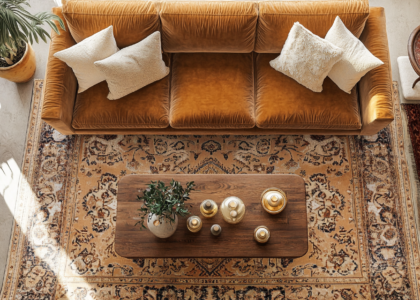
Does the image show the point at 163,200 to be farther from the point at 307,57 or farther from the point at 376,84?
the point at 376,84

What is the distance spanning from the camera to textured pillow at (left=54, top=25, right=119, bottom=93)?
2.40 m

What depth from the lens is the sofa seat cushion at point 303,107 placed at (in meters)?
2.53

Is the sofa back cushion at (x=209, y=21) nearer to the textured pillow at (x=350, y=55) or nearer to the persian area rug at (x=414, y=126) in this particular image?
the textured pillow at (x=350, y=55)

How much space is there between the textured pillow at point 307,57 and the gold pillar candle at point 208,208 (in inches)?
43.5

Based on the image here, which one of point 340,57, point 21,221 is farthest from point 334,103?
point 21,221

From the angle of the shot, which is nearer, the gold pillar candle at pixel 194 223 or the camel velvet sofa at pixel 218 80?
the gold pillar candle at pixel 194 223

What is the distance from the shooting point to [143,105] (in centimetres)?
257

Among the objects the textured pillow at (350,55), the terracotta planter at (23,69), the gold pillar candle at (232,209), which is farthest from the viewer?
the terracotta planter at (23,69)

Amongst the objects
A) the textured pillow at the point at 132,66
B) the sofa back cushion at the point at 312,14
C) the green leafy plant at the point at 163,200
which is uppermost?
the sofa back cushion at the point at 312,14

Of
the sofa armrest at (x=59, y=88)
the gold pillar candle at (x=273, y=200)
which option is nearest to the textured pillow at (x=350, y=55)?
the gold pillar candle at (x=273, y=200)

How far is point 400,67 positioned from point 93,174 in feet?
8.99

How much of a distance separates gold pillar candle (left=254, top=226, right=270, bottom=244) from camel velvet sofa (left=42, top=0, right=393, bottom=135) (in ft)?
2.57

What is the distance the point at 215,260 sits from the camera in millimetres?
2670

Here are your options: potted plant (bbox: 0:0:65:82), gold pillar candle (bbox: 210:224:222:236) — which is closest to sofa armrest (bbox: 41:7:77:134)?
potted plant (bbox: 0:0:65:82)
